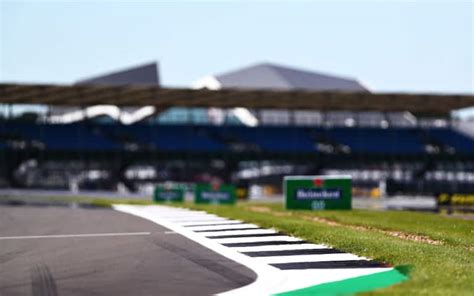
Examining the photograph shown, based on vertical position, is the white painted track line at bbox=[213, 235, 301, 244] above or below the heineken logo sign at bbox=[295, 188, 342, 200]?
below

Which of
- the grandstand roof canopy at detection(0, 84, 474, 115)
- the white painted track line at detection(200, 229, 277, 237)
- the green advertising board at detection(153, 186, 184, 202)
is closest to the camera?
the white painted track line at detection(200, 229, 277, 237)

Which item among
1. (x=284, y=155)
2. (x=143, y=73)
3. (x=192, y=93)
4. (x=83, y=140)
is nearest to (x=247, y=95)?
(x=192, y=93)

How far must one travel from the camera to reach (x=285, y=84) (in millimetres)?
87812

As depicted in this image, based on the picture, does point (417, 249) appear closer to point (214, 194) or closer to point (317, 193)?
point (317, 193)

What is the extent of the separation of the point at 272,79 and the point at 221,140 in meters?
23.7

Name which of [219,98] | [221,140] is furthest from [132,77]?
[219,98]

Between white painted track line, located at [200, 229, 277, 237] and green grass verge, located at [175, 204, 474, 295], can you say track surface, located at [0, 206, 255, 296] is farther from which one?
green grass verge, located at [175, 204, 474, 295]

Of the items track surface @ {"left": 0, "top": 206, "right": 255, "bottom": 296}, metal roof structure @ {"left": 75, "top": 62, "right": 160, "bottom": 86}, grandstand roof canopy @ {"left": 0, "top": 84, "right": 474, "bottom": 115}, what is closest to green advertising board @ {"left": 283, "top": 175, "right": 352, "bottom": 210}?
track surface @ {"left": 0, "top": 206, "right": 255, "bottom": 296}

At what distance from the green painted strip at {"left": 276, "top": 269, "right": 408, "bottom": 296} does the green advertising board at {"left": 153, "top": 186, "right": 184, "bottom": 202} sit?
31.2 meters

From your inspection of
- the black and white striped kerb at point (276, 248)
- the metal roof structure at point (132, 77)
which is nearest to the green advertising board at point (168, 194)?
the black and white striped kerb at point (276, 248)

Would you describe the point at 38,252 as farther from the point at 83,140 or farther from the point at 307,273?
the point at 83,140

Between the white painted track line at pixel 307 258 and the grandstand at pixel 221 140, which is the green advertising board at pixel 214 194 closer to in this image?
the grandstand at pixel 221 140

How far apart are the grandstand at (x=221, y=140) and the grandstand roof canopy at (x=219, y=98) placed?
9 cm

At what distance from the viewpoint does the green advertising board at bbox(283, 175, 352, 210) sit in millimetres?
26953
